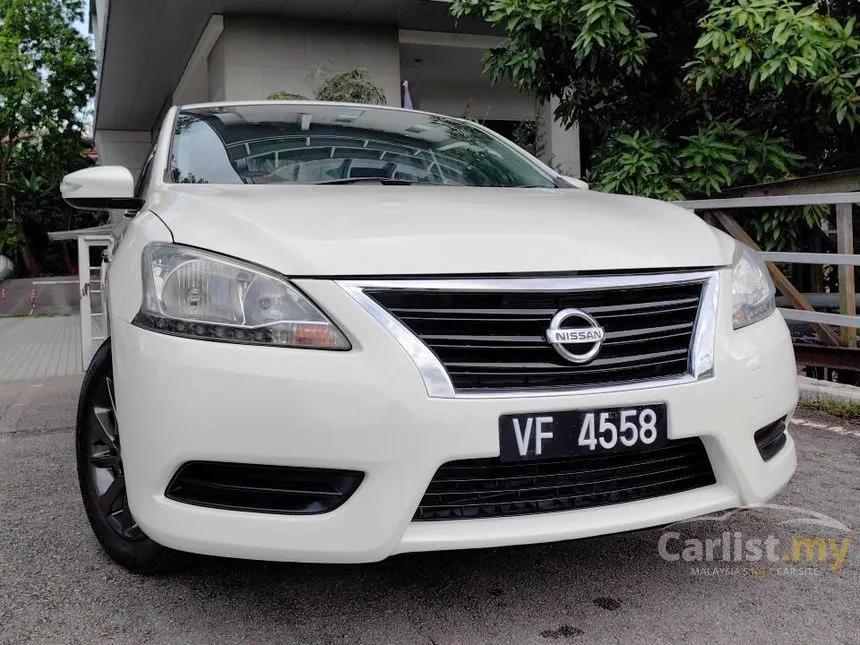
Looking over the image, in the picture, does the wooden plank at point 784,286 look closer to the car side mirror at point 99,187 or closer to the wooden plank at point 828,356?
the wooden plank at point 828,356

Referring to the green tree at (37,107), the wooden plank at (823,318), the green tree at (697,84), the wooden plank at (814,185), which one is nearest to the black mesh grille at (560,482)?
the wooden plank at (823,318)

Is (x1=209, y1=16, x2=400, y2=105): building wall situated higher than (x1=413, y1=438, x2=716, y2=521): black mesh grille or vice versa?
(x1=209, y1=16, x2=400, y2=105): building wall

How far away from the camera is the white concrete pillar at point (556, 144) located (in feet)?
40.5

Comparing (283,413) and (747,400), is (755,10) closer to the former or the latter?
(747,400)

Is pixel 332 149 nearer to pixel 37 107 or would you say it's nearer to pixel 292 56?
pixel 292 56

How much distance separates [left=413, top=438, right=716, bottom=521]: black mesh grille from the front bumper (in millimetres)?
37

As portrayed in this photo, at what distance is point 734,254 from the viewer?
224cm

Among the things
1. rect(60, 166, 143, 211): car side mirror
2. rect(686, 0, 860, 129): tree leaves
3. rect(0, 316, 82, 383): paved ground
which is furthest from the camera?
rect(0, 316, 82, 383): paved ground

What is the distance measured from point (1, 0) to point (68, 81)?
10.8ft

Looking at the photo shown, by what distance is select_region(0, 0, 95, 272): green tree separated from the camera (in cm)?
2684

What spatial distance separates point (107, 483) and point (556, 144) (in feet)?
35.9

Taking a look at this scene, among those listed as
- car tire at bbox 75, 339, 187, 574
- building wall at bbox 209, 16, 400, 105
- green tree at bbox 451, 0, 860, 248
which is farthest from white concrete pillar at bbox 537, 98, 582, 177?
car tire at bbox 75, 339, 187, 574

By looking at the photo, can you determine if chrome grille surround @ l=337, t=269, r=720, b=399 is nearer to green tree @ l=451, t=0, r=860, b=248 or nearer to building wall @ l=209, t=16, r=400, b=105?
green tree @ l=451, t=0, r=860, b=248

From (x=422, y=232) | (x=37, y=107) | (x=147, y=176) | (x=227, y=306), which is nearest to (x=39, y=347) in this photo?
(x=147, y=176)
